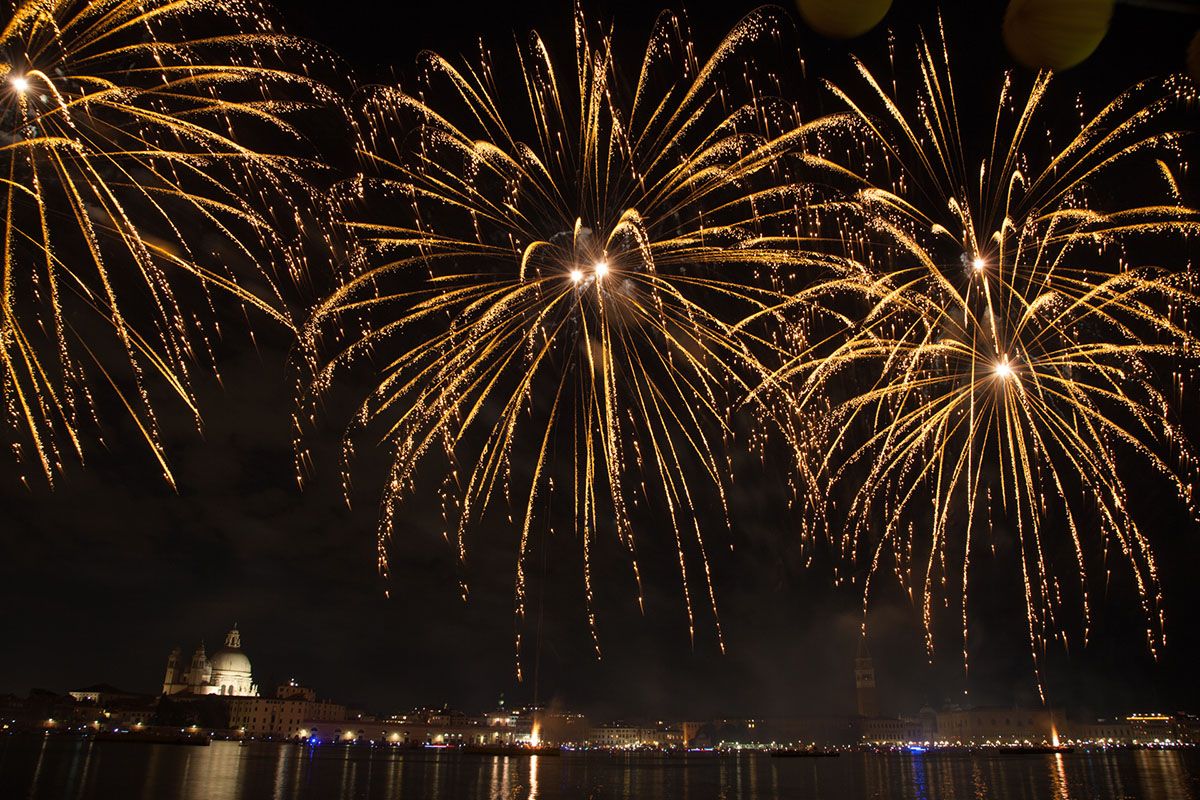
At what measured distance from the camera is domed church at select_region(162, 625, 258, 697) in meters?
152

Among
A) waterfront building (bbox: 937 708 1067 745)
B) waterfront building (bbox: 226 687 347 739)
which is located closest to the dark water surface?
waterfront building (bbox: 226 687 347 739)

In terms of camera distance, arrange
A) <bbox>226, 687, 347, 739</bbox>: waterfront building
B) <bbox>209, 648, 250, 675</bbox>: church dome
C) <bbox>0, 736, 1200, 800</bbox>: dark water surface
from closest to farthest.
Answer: <bbox>0, 736, 1200, 800</bbox>: dark water surface, <bbox>226, 687, 347, 739</bbox>: waterfront building, <bbox>209, 648, 250, 675</bbox>: church dome

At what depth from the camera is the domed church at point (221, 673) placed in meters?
152

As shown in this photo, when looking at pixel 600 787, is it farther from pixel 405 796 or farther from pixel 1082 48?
pixel 1082 48

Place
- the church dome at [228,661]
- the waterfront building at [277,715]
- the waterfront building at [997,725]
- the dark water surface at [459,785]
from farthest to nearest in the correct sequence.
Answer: the waterfront building at [997,725] → the church dome at [228,661] → the waterfront building at [277,715] → the dark water surface at [459,785]

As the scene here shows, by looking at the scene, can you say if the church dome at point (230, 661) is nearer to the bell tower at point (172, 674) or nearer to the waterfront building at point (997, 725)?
the bell tower at point (172, 674)

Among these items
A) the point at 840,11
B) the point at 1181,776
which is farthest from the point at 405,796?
the point at 1181,776

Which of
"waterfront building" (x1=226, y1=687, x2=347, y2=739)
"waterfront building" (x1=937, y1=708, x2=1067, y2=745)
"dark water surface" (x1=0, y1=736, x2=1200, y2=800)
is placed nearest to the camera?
"dark water surface" (x1=0, y1=736, x2=1200, y2=800)

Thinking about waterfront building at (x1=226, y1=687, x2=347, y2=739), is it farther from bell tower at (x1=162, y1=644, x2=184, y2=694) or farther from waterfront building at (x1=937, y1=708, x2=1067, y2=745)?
waterfront building at (x1=937, y1=708, x2=1067, y2=745)

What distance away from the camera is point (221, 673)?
152 metres

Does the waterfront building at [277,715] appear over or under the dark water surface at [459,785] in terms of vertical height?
over

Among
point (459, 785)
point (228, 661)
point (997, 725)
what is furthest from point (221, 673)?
point (997, 725)

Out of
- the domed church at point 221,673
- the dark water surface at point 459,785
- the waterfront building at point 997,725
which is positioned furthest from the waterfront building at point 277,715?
the waterfront building at point 997,725

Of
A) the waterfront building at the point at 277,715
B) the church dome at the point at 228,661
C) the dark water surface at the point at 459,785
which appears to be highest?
the church dome at the point at 228,661
